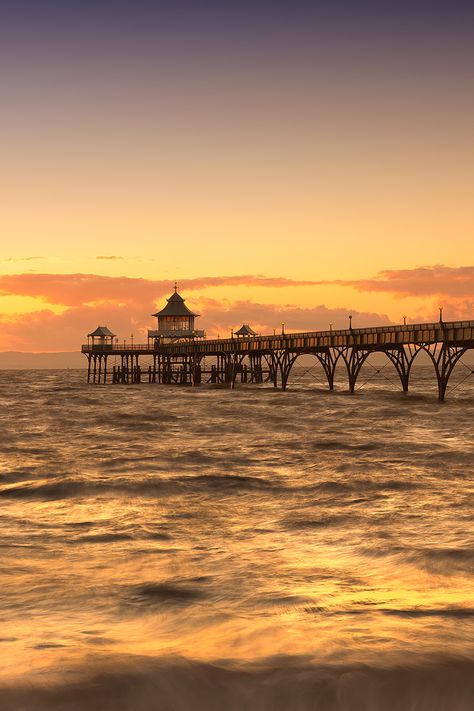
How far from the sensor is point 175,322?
10794 centimetres

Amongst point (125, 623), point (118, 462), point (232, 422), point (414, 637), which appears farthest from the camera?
point (232, 422)

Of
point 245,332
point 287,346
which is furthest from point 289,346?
point 245,332

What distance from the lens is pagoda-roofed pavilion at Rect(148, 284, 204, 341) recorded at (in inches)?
4193

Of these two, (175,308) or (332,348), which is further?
(175,308)

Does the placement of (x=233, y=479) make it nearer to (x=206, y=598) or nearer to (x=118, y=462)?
(x=118, y=462)

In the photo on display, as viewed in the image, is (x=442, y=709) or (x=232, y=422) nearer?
(x=442, y=709)

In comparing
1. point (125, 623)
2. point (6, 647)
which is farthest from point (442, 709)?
point (6, 647)

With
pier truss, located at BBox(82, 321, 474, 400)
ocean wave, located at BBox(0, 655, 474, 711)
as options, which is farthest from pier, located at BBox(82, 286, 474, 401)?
ocean wave, located at BBox(0, 655, 474, 711)

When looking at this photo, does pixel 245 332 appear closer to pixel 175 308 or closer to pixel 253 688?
pixel 175 308

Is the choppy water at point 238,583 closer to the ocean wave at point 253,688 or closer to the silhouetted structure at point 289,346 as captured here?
the ocean wave at point 253,688

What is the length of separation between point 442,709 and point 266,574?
502 cm

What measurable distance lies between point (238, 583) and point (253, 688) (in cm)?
Result: 400

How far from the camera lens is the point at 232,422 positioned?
4400 cm

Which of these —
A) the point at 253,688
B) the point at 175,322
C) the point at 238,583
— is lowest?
the point at 238,583
